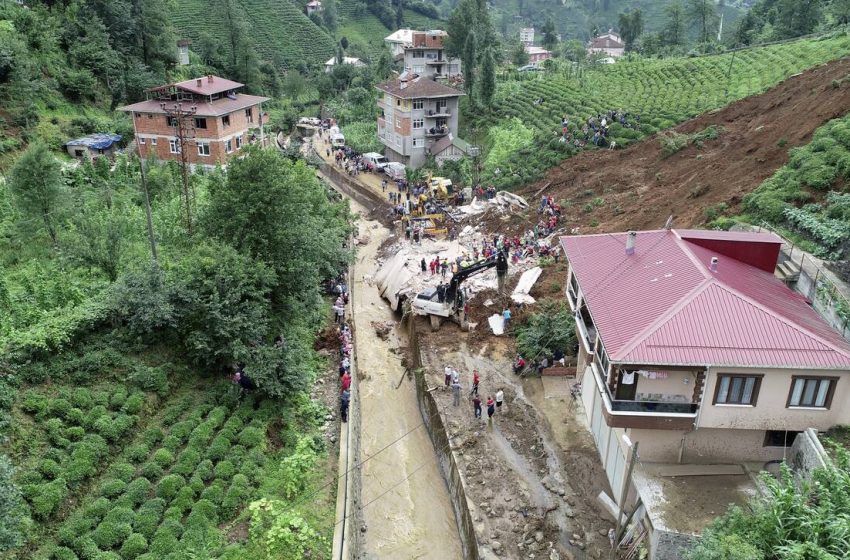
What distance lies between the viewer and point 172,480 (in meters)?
18.2

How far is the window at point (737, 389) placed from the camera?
16.6 metres

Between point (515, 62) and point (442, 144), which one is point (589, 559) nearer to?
point (442, 144)

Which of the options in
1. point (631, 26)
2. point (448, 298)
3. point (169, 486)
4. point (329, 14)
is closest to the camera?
point (169, 486)

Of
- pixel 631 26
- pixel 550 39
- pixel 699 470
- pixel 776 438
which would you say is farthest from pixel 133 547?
pixel 550 39

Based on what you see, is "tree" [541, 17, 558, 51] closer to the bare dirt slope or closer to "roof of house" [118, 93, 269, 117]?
the bare dirt slope

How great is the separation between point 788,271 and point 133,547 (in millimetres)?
21776

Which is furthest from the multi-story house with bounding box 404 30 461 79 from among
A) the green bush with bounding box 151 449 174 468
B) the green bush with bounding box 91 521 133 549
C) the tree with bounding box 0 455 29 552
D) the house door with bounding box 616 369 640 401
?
the tree with bounding box 0 455 29 552

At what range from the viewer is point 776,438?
17797 millimetres

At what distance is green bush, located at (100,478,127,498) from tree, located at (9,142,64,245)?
16.9 meters

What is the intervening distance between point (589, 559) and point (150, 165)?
122ft

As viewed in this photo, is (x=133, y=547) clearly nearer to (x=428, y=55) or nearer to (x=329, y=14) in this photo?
(x=428, y=55)

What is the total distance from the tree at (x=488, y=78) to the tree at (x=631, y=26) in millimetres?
47897

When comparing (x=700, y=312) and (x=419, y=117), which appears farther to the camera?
(x=419, y=117)

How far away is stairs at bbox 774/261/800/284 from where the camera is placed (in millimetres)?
21781
